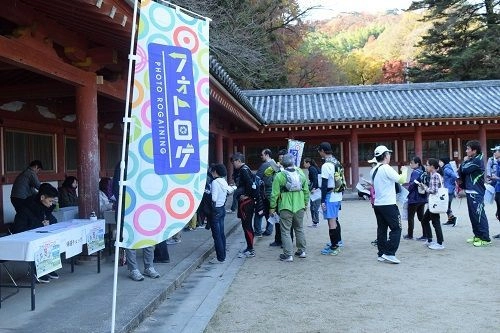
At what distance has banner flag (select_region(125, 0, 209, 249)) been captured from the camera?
3895 mm

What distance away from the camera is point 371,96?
22516 millimetres

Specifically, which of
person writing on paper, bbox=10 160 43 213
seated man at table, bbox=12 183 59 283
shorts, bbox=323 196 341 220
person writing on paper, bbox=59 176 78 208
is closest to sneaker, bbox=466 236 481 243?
shorts, bbox=323 196 341 220

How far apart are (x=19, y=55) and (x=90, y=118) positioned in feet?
5.57

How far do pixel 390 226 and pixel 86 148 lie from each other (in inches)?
169

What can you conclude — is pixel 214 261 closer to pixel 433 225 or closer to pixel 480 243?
pixel 433 225

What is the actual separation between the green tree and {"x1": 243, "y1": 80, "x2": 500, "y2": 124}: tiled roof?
708 centimetres

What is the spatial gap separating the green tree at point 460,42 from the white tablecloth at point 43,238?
92.4ft

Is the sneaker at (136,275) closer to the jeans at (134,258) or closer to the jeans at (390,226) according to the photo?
the jeans at (134,258)

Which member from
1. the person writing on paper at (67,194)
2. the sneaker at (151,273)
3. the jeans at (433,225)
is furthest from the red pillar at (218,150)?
the sneaker at (151,273)

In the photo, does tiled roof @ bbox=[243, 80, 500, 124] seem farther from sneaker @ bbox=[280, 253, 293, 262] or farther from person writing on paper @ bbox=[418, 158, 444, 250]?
sneaker @ bbox=[280, 253, 293, 262]

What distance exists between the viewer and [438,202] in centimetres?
765

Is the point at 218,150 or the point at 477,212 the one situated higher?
the point at 218,150

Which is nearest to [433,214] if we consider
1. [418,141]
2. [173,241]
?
[173,241]

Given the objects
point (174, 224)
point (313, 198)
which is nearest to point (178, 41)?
point (174, 224)
